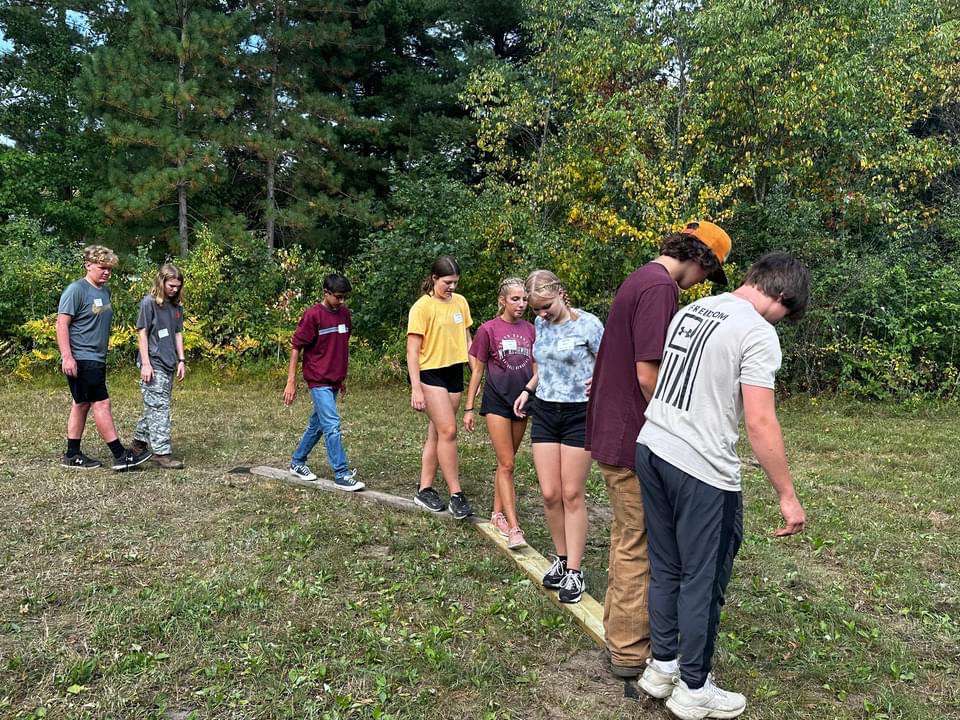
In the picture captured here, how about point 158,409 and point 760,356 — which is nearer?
point 760,356

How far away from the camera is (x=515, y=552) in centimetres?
489

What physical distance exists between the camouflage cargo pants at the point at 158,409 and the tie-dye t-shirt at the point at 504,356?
3293 mm

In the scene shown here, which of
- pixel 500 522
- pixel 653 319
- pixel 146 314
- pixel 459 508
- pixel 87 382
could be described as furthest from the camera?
pixel 146 314

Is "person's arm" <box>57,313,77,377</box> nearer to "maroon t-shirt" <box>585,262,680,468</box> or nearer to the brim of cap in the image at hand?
"maroon t-shirt" <box>585,262,680,468</box>

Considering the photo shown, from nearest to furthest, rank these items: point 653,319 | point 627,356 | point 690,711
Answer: point 690,711 → point 653,319 → point 627,356

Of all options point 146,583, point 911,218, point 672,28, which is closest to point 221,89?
point 672,28

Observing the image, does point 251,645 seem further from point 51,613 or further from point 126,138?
point 126,138

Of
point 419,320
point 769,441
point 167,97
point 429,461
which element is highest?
point 167,97

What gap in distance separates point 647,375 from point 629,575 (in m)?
0.87

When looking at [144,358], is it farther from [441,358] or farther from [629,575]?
[629,575]

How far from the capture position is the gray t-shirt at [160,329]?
22.0 ft

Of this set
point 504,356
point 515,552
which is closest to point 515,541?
point 515,552

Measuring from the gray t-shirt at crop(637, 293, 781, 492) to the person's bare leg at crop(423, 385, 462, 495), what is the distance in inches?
104

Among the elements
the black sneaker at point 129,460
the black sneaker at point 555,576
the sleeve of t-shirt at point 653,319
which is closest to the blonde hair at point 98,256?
the black sneaker at point 129,460
